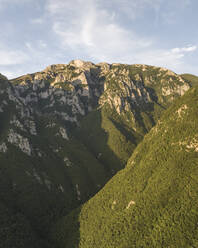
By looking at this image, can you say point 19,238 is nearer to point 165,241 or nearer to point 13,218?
point 13,218

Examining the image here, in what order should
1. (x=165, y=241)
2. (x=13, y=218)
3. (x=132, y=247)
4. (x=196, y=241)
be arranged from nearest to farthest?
(x=196, y=241)
(x=165, y=241)
(x=132, y=247)
(x=13, y=218)

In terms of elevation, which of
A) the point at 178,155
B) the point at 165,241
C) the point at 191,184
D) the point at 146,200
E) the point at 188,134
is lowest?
the point at 165,241

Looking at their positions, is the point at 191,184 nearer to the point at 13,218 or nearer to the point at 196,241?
the point at 196,241

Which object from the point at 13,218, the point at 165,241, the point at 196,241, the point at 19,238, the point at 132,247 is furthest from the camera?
the point at 13,218

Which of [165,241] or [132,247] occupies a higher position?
[165,241]

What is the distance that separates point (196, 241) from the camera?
140000 millimetres

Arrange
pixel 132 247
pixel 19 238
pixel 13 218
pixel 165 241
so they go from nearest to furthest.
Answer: pixel 165 241, pixel 132 247, pixel 19 238, pixel 13 218

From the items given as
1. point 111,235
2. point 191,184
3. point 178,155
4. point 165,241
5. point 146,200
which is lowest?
point 111,235

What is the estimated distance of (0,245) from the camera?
161750 mm

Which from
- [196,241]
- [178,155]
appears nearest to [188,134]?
[178,155]

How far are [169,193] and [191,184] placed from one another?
21.5 meters

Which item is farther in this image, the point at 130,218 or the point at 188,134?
the point at 188,134

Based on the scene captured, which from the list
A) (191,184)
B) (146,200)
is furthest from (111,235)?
(191,184)

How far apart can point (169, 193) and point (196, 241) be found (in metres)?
42.3
